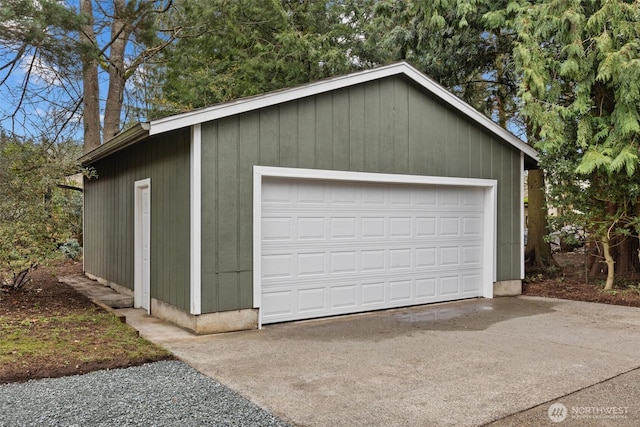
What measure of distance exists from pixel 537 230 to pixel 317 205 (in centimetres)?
701

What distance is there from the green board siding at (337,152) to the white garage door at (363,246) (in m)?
0.32

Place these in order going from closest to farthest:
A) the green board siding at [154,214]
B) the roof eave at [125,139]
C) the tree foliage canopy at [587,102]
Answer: the roof eave at [125,139], the green board siding at [154,214], the tree foliage canopy at [587,102]

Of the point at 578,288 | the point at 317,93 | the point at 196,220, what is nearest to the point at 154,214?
the point at 196,220

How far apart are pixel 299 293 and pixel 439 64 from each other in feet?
22.8

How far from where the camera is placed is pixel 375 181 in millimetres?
7137

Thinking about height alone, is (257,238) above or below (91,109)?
below

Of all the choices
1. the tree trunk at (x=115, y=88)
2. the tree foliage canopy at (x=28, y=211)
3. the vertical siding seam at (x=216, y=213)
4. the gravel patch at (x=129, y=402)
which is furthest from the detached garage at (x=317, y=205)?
the tree trunk at (x=115, y=88)

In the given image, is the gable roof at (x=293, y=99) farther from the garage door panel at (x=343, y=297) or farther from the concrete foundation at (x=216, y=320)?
the garage door panel at (x=343, y=297)

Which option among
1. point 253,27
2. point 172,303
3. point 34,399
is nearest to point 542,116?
point 172,303

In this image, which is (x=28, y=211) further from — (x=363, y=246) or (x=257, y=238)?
(x=363, y=246)

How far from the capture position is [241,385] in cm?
398

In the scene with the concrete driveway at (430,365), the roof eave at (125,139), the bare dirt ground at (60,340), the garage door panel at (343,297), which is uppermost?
the roof eave at (125,139)

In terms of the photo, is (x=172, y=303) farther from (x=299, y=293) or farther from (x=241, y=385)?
(x=241, y=385)

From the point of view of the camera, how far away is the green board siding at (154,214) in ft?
20.0
